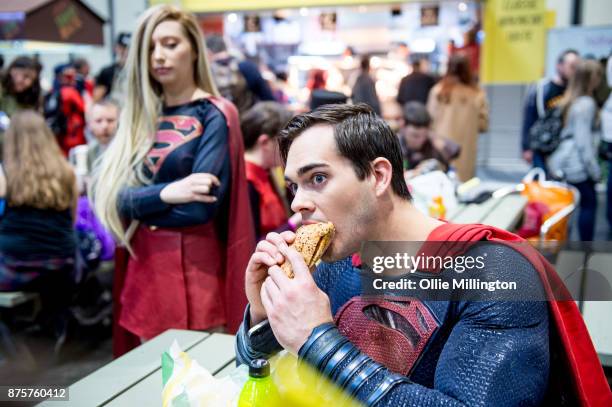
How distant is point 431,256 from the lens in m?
1.42

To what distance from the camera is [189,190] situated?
8.13 feet

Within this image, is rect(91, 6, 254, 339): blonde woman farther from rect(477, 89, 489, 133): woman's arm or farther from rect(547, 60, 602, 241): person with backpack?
rect(477, 89, 489, 133): woman's arm

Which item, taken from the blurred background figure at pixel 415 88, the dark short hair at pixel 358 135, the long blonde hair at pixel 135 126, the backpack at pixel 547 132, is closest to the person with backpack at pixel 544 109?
the backpack at pixel 547 132

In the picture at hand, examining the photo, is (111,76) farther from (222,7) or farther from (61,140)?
(222,7)

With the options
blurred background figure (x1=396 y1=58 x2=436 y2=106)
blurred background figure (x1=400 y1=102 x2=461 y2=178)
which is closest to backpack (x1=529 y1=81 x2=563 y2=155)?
blurred background figure (x1=400 y1=102 x2=461 y2=178)

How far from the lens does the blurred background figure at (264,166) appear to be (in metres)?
3.35

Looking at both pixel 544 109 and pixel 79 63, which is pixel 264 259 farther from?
pixel 79 63

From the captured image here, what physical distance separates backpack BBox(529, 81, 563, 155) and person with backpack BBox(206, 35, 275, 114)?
2.50 meters

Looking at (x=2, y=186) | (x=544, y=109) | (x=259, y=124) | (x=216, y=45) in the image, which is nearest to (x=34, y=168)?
(x=2, y=186)

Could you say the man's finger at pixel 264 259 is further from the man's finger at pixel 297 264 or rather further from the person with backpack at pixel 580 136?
the person with backpack at pixel 580 136

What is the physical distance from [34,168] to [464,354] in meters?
3.29

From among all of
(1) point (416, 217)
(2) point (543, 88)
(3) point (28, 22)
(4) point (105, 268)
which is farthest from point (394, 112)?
(1) point (416, 217)

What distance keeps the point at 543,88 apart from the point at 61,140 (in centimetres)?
502

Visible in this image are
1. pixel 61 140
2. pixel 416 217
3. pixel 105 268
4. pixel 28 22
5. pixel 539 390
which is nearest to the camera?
pixel 539 390
